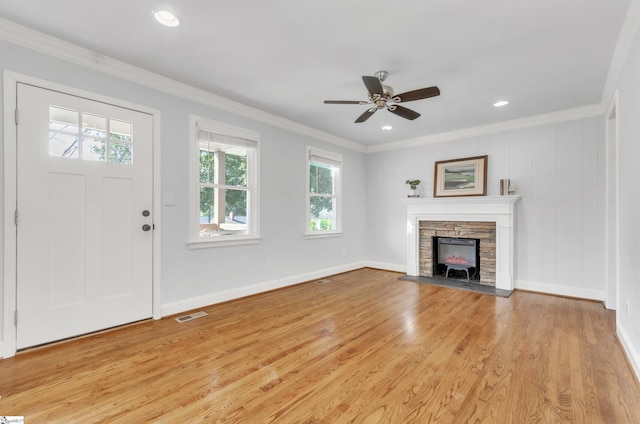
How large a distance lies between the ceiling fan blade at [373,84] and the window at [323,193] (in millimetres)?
2337

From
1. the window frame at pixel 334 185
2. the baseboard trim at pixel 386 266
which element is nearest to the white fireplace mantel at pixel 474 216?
the baseboard trim at pixel 386 266

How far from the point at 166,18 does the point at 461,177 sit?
4.44m

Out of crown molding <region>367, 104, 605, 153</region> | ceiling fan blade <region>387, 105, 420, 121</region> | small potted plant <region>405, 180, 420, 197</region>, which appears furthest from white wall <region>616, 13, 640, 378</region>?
small potted plant <region>405, 180, 420, 197</region>

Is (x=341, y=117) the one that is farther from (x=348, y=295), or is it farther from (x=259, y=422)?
(x=259, y=422)

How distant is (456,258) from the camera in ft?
16.3

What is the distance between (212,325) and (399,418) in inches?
78.4

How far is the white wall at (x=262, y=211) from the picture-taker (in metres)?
2.69

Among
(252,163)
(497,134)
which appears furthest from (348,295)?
(497,134)

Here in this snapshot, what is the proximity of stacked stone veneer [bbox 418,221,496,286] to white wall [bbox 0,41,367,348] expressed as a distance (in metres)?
1.34

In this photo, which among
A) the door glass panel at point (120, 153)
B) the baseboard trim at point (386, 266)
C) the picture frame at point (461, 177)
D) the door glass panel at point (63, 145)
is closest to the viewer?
the door glass panel at point (63, 145)

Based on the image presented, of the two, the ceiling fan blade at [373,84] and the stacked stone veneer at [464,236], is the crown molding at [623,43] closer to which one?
the ceiling fan blade at [373,84]

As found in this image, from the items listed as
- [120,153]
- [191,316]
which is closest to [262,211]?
[191,316]

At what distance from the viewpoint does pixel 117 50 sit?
2.58m

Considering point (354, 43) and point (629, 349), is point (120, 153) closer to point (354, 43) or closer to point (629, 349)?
point (354, 43)
